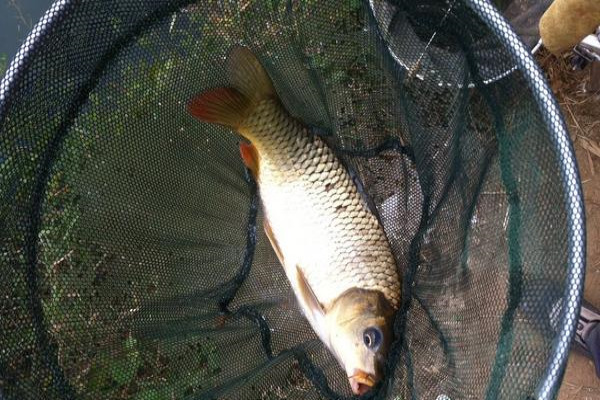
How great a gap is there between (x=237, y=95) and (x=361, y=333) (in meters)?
0.59

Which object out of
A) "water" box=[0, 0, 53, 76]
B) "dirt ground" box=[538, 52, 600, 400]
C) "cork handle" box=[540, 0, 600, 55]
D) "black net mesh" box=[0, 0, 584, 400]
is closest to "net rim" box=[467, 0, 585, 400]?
"black net mesh" box=[0, 0, 584, 400]

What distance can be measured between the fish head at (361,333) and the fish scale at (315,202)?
0.06 meters

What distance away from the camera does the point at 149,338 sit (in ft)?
4.88

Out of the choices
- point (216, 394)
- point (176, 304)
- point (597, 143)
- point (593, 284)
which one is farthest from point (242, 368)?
point (597, 143)

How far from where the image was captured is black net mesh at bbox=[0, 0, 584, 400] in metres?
1.12

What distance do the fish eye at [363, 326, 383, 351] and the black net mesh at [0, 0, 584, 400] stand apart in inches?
3.7

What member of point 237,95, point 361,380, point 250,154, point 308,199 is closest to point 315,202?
point 308,199

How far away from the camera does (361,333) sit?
4.20 ft

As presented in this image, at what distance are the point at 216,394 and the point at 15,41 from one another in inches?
65.2

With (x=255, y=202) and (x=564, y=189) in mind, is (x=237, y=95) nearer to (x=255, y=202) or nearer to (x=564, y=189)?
(x=255, y=202)

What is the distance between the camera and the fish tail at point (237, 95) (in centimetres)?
142

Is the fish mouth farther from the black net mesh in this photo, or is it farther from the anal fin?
the anal fin

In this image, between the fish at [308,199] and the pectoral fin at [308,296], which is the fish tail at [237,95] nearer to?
the fish at [308,199]

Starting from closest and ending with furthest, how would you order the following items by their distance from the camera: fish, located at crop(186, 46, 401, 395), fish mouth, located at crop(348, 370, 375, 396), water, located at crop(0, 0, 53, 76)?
fish mouth, located at crop(348, 370, 375, 396), fish, located at crop(186, 46, 401, 395), water, located at crop(0, 0, 53, 76)
